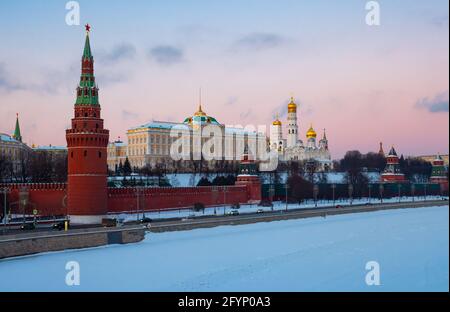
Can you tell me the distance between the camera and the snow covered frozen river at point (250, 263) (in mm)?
21984

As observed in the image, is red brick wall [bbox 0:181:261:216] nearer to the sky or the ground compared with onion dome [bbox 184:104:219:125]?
nearer to the ground

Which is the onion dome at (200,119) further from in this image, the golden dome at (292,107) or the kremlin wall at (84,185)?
the kremlin wall at (84,185)

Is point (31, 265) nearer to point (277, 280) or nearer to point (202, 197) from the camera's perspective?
point (277, 280)

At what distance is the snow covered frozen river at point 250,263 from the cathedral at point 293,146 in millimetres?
72552

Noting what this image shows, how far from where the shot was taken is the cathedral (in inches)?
4343

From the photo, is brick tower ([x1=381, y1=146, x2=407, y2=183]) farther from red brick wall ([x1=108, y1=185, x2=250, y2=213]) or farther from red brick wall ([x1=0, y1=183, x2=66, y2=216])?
red brick wall ([x1=0, y1=183, x2=66, y2=216])

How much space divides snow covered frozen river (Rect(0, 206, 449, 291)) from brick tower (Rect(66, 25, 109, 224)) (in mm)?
7067

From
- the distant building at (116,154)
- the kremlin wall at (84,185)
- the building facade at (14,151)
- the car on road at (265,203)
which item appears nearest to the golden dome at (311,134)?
the distant building at (116,154)

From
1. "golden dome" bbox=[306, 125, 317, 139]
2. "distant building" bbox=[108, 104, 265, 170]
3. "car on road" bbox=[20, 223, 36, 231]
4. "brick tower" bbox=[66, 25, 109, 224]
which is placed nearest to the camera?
"car on road" bbox=[20, 223, 36, 231]

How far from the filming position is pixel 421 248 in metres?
29.9

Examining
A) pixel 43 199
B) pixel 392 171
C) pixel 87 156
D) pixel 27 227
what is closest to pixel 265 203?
pixel 87 156

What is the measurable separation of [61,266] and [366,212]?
112 feet

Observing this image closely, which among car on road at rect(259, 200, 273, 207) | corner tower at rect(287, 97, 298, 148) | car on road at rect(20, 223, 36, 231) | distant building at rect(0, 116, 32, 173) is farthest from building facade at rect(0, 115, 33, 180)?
corner tower at rect(287, 97, 298, 148)
